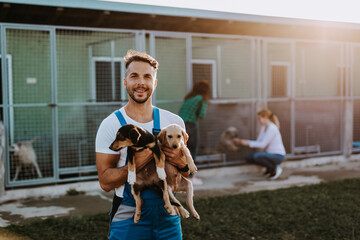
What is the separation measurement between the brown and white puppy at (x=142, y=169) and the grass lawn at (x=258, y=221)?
2.59 m

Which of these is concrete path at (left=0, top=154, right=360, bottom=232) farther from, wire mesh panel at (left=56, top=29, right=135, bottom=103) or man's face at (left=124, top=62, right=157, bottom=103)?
man's face at (left=124, top=62, right=157, bottom=103)

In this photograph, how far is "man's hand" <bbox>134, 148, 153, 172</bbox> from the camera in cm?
202

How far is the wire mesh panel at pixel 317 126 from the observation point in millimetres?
8961

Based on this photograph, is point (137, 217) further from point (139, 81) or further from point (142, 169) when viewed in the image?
point (139, 81)

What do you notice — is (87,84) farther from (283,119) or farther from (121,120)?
(121,120)


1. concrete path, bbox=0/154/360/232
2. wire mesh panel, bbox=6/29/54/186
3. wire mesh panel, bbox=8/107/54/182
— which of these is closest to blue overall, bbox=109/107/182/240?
concrete path, bbox=0/154/360/232

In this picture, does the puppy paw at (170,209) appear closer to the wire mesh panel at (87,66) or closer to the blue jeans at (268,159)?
the blue jeans at (268,159)

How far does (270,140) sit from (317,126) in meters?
1.99

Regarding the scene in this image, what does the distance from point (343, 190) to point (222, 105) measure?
273cm

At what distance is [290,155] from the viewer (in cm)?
870

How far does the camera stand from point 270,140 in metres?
7.72

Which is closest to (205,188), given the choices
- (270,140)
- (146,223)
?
(270,140)

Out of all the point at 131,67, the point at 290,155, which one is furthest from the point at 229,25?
the point at 131,67

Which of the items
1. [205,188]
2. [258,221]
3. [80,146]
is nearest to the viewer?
[258,221]
